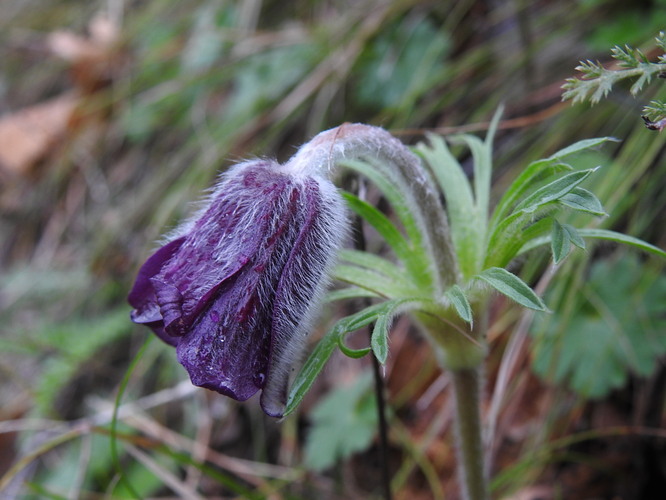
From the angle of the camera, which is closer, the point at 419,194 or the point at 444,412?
the point at 419,194

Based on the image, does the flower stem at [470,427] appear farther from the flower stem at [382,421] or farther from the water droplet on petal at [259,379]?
the water droplet on petal at [259,379]

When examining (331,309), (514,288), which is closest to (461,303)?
(514,288)

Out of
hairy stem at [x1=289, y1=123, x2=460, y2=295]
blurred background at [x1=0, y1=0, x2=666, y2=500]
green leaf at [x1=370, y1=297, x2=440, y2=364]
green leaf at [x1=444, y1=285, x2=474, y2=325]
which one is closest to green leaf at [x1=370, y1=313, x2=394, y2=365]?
green leaf at [x1=370, y1=297, x2=440, y2=364]

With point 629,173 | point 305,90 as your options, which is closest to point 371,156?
point 629,173

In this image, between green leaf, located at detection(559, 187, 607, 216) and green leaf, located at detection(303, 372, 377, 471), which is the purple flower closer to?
green leaf, located at detection(559, 187, 607, 216)

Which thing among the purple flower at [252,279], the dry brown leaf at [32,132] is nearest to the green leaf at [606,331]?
the purple flower at [252,279]

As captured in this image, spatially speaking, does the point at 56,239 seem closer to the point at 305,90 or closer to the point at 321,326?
the point at 305,90
